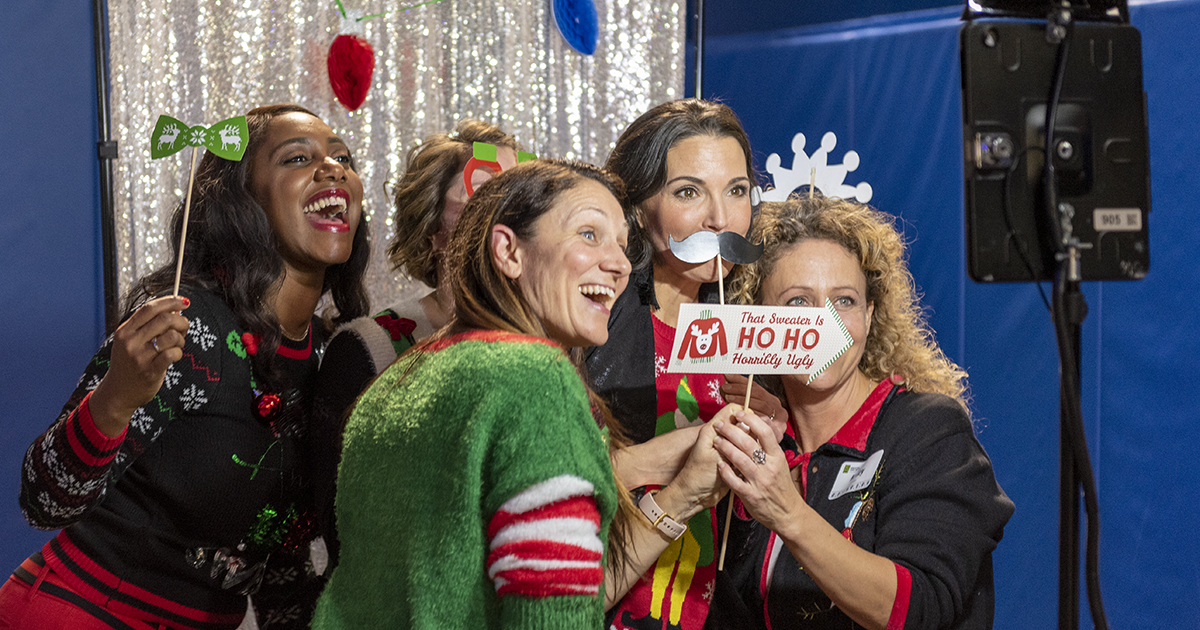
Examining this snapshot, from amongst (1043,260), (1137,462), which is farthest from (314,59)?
(1137,462)

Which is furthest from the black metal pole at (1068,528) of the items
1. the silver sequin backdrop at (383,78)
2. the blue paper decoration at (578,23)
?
the blue paper decoration at (578,23)

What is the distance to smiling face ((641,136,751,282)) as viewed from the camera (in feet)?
5.55

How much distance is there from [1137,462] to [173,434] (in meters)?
2.44

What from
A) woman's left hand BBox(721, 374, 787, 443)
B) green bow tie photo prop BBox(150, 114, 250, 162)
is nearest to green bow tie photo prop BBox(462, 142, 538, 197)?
green bow tie photo prop BBox(150, 114, 250, 162)

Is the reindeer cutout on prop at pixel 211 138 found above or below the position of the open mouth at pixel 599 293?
above

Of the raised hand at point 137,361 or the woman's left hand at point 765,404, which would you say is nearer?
the raised hand at point 137,361

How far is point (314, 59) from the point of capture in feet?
9.14

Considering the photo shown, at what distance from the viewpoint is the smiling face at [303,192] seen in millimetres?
1834

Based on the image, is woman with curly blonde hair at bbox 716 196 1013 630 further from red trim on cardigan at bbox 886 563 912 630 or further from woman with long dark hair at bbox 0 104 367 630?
woman with long dark hair at bbox 0 104 367 630

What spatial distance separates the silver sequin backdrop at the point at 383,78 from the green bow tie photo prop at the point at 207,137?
3.41 feet

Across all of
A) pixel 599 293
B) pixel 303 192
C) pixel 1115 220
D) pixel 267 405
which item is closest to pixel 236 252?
pixel 303 192

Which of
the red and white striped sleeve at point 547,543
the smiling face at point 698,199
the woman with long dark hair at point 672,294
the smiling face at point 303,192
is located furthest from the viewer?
the smiling face at point 303,192

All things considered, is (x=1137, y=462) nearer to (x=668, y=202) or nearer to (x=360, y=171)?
(x=668, y=202)

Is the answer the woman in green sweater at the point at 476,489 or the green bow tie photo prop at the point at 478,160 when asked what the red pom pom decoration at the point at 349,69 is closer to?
the green bow tie photo prop at the point at 478,160
